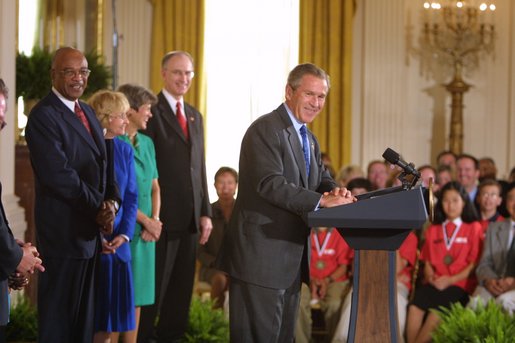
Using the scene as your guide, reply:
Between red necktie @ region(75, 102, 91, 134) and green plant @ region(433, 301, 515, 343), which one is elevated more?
red necktie @ region(75, 102, 91, 134)

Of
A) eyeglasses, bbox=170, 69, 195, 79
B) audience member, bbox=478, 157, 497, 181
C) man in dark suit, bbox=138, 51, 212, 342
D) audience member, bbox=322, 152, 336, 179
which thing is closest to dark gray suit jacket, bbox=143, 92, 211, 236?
man in dark suit, bbox=138, 51, 212, 342

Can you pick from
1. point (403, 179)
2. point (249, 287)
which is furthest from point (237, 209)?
point (403, 179)

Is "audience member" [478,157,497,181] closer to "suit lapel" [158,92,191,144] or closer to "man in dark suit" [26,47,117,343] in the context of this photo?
"suit lapel" [158,92,191,144]

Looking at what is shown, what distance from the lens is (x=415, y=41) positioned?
1157 cm

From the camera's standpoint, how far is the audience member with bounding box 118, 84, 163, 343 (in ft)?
16.4

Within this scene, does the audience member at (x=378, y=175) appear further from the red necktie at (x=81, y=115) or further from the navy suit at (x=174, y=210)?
the red necktie at (x=81, y=115)

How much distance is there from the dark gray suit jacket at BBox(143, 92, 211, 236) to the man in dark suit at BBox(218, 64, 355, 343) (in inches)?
49.1

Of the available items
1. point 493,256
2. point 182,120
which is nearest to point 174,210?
point 182,120

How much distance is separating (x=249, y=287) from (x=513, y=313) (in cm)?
235

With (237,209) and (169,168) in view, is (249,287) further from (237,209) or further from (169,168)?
(169,168)

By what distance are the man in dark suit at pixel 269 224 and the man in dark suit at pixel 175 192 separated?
1243 mm

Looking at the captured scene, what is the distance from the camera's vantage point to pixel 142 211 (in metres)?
5.07

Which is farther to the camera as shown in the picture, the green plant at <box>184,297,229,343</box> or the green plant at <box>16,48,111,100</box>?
the green plant at <box>16,48,111,100</box>

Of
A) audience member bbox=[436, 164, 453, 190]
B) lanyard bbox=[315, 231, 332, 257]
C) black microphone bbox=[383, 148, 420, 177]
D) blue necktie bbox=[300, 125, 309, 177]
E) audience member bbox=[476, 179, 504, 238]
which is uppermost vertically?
blue necktie bbox=[300, 125, 309, 177]
